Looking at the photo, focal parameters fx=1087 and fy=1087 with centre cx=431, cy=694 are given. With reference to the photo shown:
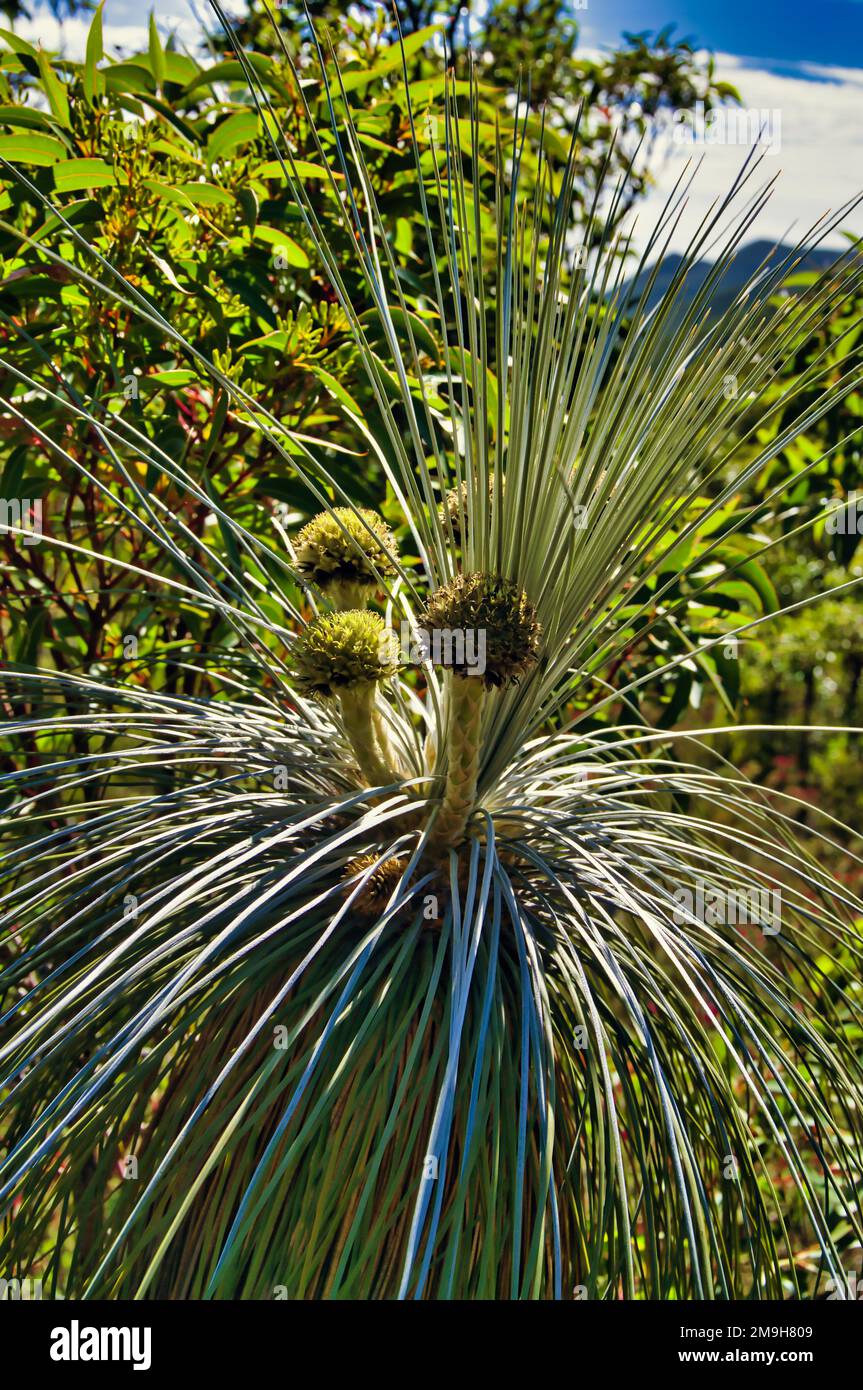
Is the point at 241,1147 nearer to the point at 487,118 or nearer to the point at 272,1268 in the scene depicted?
the point at 272,1268

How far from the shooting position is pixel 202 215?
1201mm

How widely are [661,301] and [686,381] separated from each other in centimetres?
7

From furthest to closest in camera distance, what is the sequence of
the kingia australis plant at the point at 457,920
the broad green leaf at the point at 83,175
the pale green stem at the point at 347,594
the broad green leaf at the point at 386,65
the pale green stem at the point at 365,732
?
the broad green leaf at the point at 386,65, the broad green leaf at the point at 83,175, the pale green stem at the point at 347,594, the pale green stem at the point at 365,732, the kingia australis plant at the point at 457,920

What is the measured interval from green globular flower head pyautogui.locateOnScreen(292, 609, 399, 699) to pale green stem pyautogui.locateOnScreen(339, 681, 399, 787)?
1 cm

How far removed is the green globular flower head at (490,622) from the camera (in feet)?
2.52

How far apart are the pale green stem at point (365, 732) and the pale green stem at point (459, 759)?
0.06m

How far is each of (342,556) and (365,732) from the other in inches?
6.5

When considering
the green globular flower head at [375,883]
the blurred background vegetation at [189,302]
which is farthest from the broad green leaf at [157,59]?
the green globular flower head at [375,883]

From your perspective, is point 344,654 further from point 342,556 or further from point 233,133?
point 233,133

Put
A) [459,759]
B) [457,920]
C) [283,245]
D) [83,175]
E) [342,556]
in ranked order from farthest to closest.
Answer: [283,245], [83,175], [342,556], [459,759], [457,920]

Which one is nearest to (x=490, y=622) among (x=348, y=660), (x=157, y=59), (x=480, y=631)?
(x=480, y=631)

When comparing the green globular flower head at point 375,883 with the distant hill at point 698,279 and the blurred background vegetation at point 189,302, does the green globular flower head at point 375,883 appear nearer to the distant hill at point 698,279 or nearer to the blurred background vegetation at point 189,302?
the blurred background vegetation at point 189,302

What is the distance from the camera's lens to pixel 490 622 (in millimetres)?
766
